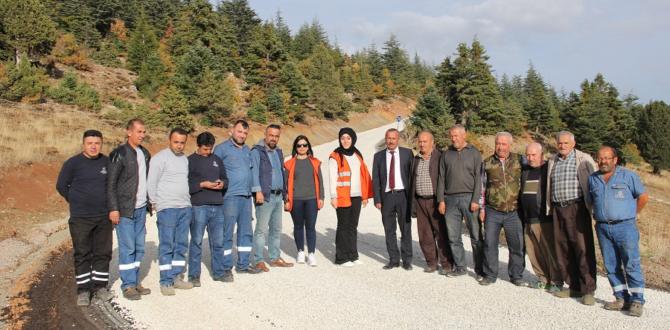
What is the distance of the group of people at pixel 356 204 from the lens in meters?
5.89

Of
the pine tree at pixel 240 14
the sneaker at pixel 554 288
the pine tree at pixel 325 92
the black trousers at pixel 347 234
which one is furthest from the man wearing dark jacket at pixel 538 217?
the pine tree at pixel 240 14

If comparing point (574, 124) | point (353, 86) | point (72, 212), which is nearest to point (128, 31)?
point (353, 86)

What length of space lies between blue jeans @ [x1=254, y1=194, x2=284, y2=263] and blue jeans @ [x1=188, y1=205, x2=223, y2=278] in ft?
2.74

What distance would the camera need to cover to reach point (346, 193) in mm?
7945

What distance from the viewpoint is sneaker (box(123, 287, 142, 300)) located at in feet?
19.7

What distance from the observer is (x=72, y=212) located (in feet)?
19.5

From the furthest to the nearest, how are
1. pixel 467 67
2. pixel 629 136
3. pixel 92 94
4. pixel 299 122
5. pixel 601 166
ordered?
pixel 629 136 < pixel 299 122 < pixel 467 67 < pixel 92 94 < pixel 601 166

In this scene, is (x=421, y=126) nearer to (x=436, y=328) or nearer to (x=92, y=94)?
(x=92, y=94)

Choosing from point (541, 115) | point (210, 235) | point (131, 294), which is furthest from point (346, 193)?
point (541, 115)

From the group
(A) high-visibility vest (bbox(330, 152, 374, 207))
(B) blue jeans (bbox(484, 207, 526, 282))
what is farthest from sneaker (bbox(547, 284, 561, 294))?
(A) high-visibility vest (bbox(330, 152, 374, 207))

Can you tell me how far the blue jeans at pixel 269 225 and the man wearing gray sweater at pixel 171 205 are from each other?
4.57 ft

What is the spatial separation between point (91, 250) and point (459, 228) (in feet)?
17.1

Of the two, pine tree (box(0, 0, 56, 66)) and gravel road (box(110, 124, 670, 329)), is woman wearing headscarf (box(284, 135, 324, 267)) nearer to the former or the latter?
gravel road (box(110, 124, 670, 329))

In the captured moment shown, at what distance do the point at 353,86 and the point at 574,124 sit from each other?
25.0 meters
